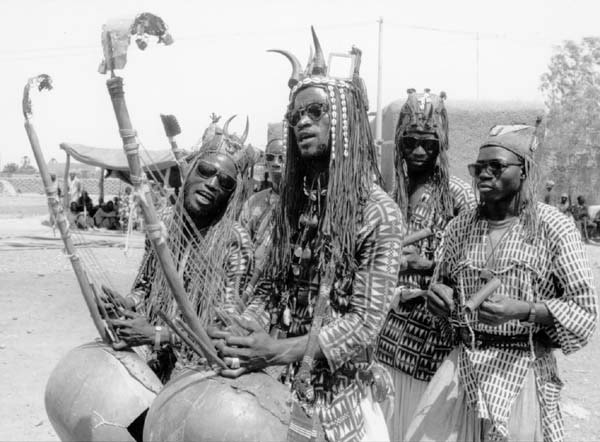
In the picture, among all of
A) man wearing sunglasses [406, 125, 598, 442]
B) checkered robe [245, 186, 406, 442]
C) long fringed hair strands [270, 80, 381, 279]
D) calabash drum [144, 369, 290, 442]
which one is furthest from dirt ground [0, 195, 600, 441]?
man wearing sunglasses [406, 125, 598, 442]

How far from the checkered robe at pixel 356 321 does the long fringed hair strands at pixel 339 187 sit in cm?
5

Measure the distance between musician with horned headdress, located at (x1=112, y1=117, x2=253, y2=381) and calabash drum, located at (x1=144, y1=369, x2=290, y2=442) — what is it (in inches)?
28.4

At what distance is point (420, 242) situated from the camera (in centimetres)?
409

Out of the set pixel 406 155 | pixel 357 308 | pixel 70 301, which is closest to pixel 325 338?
pixel 357 308

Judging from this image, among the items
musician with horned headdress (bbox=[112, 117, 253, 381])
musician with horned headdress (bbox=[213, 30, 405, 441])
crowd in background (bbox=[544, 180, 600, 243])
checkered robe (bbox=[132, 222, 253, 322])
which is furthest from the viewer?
crowd in background (bbox=[544, 180, 600, 243])

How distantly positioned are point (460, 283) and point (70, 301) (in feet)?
24.2

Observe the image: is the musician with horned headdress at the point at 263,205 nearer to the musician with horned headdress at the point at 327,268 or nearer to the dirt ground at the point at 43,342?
the musician with horned headdress at the point at 327,268

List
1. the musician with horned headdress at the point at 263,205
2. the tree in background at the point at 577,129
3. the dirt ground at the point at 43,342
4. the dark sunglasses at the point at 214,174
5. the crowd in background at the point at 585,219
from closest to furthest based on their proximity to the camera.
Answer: the dark sunglasses at the point at 214,174 < the musician with horned headdress at the point at 263,205 < the dirt ground at the point at 43,342 < the crowd in background at the point at 585,219 < the tree in background at the point at 577,129

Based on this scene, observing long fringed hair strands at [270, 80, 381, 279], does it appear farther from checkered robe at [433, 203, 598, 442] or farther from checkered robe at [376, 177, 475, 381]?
checkered robe at [376, 177, 475, 381]

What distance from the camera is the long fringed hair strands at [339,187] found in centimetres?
258

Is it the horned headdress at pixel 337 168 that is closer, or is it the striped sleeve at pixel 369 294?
the striped sleeve at pixel 369 294

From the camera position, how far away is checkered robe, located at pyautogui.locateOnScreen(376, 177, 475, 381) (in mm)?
3904

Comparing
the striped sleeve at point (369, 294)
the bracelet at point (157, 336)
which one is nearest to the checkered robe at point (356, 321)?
the striped sleeve at point (369, 294)

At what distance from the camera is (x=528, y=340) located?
3359 millimetres
